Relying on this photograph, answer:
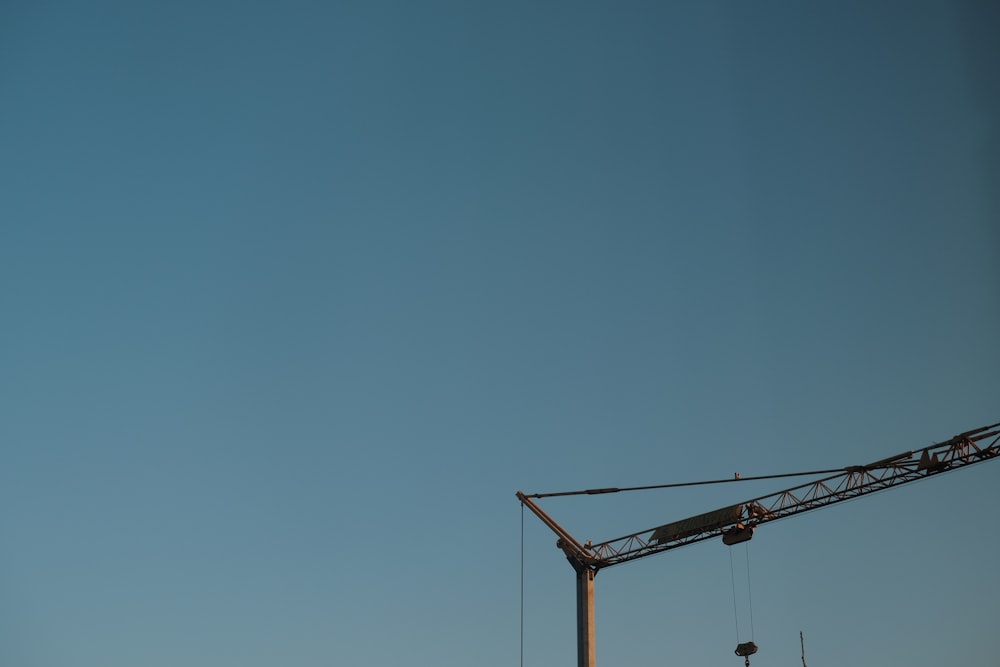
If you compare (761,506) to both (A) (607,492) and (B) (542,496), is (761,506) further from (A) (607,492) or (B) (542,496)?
(B) (542,496)

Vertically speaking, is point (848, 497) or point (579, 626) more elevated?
point (848, 497)

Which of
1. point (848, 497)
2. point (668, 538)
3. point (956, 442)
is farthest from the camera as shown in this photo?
point (668, 538)

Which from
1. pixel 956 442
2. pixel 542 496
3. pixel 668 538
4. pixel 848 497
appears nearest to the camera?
pixel 956 442

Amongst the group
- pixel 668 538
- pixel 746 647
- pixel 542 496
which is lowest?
pixel 746 647

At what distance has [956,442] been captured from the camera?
71.3 metres

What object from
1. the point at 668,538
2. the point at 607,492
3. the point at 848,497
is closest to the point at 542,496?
the point at 607,492

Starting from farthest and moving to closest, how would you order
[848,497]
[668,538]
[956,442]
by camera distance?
[668,538] < [848,497] < [956,442]

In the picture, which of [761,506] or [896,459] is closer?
[896,459]

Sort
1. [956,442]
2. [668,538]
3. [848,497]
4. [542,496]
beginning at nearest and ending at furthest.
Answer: [956,442]
[848,497]
[668,538]
[542,496]

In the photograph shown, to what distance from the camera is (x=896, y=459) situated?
75.0 m

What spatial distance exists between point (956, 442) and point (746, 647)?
21384 mm

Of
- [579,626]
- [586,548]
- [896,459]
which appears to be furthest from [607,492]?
[896,459]

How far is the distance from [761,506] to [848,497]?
6186 millimetres

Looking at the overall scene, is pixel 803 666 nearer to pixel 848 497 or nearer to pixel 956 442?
pixel 848 497
